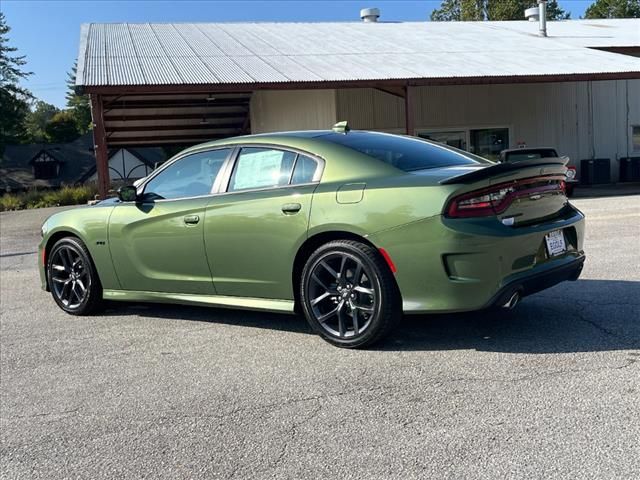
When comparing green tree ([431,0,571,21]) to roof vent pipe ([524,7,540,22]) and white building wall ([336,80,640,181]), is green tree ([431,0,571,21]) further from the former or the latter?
white building wall ([336,80,640,181])

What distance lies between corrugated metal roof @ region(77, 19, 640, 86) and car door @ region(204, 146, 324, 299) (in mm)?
10566

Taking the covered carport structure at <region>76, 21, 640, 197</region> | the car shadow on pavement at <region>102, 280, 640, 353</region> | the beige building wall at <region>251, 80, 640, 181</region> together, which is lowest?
the car shadow on pavement at <region>102, 280, 640, 353</region>

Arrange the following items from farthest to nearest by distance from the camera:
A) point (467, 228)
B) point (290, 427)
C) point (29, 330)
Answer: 1. point (29, 330)
2. point (467, 228)
3. point (290, 427)

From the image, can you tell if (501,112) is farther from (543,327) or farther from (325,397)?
(325,397)

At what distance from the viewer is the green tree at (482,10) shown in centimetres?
5738

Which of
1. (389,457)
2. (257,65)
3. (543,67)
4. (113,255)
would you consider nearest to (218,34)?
(257,65)

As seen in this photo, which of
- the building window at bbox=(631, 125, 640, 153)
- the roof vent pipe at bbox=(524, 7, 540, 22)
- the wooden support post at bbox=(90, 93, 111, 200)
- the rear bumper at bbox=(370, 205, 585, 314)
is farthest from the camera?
the roof vent pipe at bbox=(524, 7, 540, 22)

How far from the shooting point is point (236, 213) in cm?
484

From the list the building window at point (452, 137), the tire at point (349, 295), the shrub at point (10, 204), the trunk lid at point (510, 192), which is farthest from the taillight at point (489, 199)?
the shrub at point (10, 204)

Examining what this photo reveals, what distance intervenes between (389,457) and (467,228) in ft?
5.29

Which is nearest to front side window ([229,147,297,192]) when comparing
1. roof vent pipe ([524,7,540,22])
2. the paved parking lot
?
the paved parking lot

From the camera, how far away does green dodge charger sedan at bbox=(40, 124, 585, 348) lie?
13.2 feet

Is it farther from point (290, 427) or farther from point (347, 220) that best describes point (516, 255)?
point (290, 427)

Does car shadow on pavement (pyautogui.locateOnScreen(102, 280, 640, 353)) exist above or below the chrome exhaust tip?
below
